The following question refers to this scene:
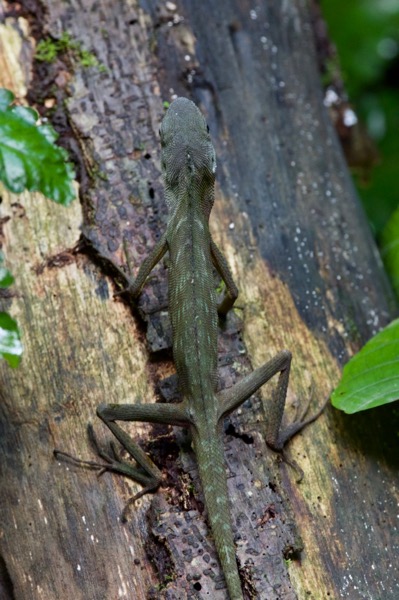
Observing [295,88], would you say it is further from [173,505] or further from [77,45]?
[173,505]

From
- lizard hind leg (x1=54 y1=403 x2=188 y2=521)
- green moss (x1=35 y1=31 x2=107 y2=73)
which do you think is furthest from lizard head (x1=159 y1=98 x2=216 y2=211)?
lizard hind leg (x1=54 y1=403 x2=188 y2=521)

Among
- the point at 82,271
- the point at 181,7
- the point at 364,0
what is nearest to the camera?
the point at 82,271

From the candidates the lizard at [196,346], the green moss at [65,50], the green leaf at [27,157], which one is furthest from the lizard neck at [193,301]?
the green moss at [65,50]

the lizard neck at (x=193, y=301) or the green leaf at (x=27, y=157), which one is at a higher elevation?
the green leaf at (x=27, y=157)

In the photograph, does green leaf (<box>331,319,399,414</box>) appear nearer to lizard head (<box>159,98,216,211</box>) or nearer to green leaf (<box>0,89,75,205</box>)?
lizard head (<box>159,98,216,211</box>)

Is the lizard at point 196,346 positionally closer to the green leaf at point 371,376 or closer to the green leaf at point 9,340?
the green leaf at point 371,376

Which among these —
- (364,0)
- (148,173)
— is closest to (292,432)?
(148,173)
